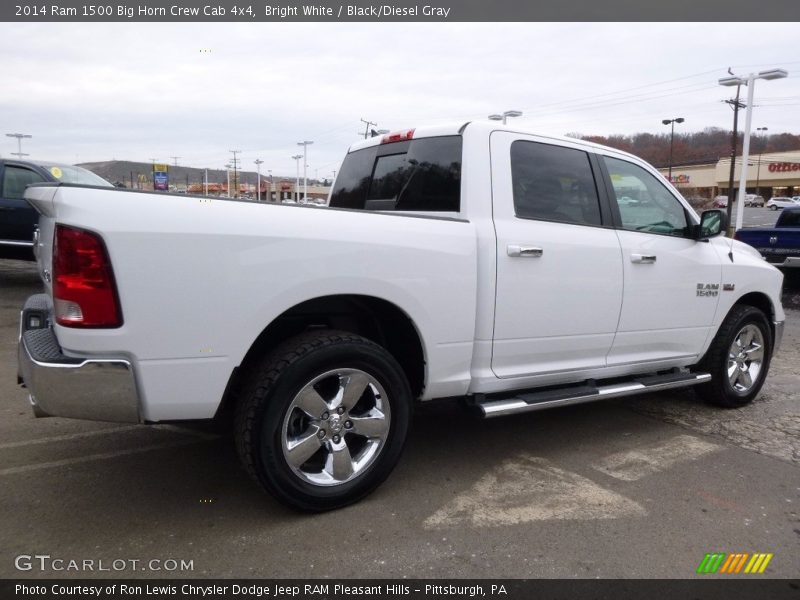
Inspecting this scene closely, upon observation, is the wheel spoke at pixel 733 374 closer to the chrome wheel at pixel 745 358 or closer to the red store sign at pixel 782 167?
the chrome wheel at pixel 745 358

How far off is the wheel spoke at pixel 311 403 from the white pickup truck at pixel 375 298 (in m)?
0.01

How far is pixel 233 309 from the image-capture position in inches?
104

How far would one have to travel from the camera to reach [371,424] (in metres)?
3.06

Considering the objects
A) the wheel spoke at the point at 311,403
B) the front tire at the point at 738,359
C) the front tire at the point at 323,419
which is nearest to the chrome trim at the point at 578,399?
the front tire at the point at 738,359

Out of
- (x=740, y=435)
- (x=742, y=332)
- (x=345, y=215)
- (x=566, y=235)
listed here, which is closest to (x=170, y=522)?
(x=345, y=215)

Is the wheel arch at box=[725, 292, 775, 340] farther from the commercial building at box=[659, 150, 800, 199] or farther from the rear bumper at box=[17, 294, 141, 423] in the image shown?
the commercial building at box=[659, 150, 800, 199]

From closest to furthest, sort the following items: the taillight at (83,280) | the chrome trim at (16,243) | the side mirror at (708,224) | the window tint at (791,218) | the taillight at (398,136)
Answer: the taillight at (83,280) < the taillight at (398,136) < the side mirror at (708,224) < the chrome trim at (16,243) < the window tint at (791,218)

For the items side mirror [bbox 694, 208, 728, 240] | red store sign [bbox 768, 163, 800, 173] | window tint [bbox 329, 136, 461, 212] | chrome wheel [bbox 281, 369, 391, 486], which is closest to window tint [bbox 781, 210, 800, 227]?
side mirror [bbox 694, 208, 728, 240]

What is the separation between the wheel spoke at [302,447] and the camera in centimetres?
286

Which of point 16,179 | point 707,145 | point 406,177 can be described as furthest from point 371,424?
point 707,145

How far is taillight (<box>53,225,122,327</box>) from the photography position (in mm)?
2406

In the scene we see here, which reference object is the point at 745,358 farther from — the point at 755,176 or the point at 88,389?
the point at 755,176

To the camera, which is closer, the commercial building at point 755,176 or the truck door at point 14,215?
the truck door at point 14,215
